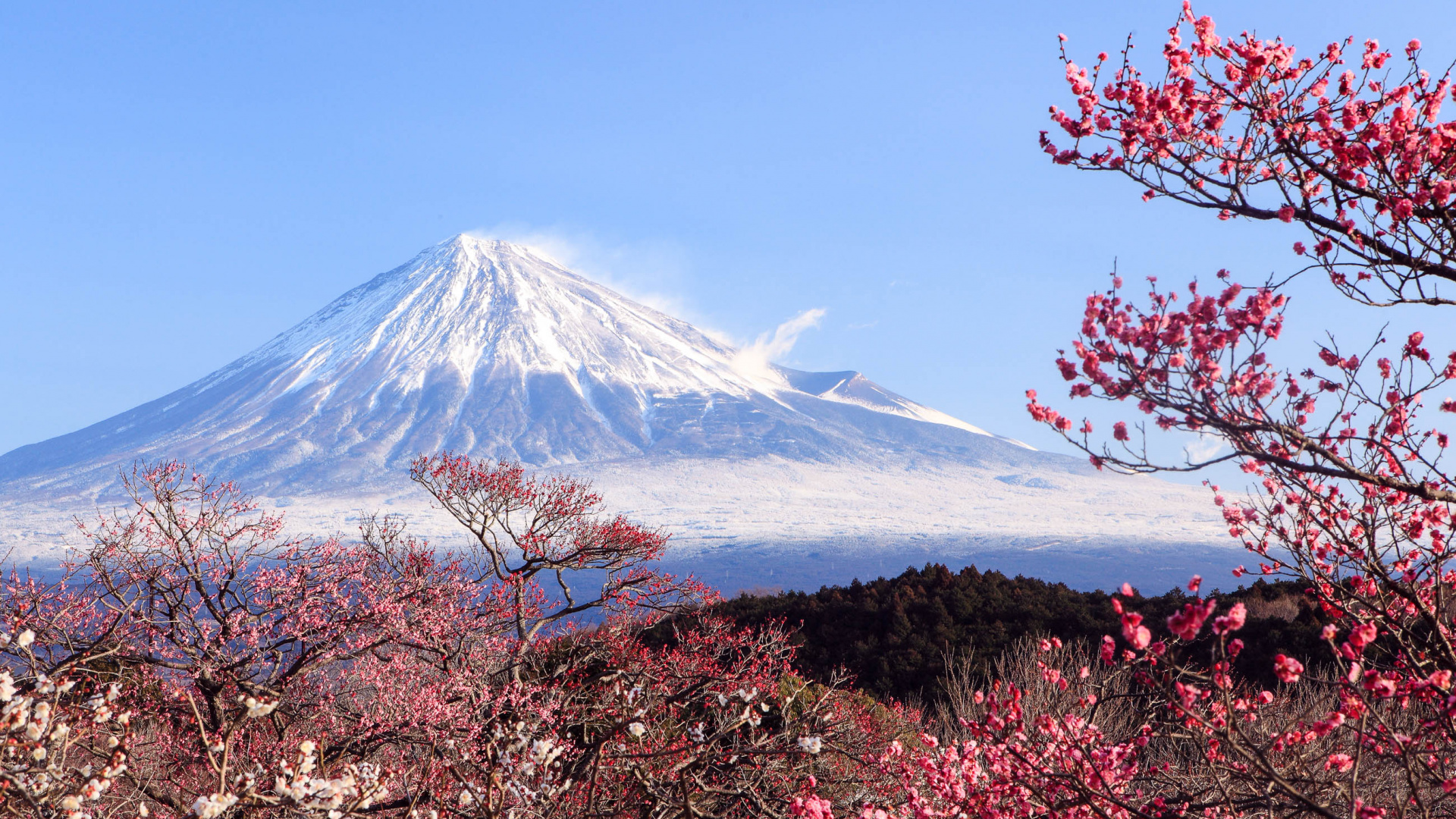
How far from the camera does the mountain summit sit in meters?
150

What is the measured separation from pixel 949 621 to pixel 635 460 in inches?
5321

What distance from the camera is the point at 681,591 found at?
40.4 feet

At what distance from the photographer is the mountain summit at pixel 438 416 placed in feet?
493

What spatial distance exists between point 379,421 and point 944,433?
354ft

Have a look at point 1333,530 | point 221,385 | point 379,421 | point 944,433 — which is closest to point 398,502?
point 379,421

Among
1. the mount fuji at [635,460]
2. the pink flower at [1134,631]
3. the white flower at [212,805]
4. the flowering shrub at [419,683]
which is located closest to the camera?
the pink flower at [1134,631]

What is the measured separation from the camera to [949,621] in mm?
21203

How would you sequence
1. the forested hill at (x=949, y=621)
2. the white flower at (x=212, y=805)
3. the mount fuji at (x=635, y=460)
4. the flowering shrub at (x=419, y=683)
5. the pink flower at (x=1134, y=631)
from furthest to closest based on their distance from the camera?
1. the mount fuji at (x=635, y=460)
2. the forested hill at (x=949, y=621)
3. the flowering shrub at (x=419, y=683)
4. the white flower at (x=212, y=805)
5. the pink flower at (x=1134, y=631)

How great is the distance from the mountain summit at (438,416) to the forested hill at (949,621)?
429ft

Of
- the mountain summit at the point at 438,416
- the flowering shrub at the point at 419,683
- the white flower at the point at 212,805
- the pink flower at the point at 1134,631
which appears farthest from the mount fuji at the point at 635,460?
the pink flower at the point at 1134,631

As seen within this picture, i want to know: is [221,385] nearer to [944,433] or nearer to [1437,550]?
[944,433]

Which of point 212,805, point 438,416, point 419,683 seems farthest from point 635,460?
point 212,805

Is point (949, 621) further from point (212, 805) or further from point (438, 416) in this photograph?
point (438, 416)

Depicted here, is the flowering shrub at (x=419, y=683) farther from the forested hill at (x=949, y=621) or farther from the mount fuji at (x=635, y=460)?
the mount fuji at (x=635, y=460)
